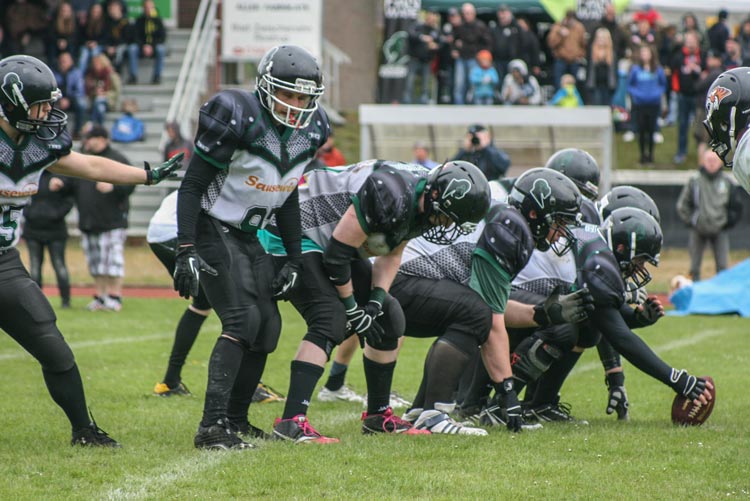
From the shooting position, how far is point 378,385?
19.2 ft

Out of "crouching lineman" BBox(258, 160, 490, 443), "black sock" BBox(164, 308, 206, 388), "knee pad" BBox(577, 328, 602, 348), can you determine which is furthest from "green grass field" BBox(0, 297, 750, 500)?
"knee pad" BBox(577, 328, 602, 348)

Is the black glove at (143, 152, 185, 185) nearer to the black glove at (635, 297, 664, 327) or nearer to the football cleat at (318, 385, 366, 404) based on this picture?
the football cleat at (318, 385, 366, 404)

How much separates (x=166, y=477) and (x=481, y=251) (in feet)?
7.03

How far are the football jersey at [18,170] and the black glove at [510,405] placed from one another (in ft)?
8.50

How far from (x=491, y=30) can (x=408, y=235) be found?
14.7 metres

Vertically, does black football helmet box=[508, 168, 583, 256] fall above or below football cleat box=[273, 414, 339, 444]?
above

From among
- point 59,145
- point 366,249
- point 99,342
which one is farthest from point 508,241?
point 99,342

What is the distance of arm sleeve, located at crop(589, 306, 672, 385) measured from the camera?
19.7ft

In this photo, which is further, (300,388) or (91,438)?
(300,388)

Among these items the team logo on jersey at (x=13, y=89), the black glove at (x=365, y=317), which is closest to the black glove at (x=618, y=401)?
the black glove at (x=365, y=317)

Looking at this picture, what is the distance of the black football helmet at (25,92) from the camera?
500 centimetres

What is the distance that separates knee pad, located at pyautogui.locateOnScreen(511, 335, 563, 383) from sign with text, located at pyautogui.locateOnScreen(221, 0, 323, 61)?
14854 millimetres

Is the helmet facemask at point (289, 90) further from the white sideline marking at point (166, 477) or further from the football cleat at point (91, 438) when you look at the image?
the football cleat at point (91, 438)

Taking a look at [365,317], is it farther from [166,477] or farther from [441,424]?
[166,477]
